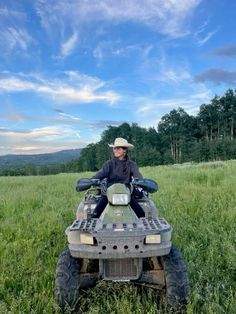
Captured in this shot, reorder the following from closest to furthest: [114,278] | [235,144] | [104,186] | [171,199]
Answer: [114,278]
[104,186]
[171,199]
[235,144]

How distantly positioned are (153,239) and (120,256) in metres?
0.33

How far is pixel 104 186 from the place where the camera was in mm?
4633

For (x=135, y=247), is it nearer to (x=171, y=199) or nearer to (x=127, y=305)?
(x=127, y=305)

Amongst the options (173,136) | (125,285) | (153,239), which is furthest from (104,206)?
(173,136)

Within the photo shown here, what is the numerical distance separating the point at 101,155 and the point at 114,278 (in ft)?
276

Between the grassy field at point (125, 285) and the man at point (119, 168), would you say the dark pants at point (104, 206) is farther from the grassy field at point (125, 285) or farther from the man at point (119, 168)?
the grassy field at point (125, 285)

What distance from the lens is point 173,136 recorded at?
92.8 metres

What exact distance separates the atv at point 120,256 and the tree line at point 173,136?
7428 centimetres

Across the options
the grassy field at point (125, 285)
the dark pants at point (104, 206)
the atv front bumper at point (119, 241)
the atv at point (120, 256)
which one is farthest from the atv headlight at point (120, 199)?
the grassy field at point (125, 285)

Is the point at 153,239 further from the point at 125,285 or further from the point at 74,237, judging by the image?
the point at 125,285

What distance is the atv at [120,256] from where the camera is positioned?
10.8 ft

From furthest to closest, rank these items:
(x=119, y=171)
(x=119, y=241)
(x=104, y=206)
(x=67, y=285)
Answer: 1. (x=119, y=171)
2. (x=104, y=206)
3. (x=67, y=285)
4. (x=119, y=241)

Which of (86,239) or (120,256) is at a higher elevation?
(86,239)

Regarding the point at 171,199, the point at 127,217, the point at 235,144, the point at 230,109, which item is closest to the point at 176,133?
the point at 230,109
